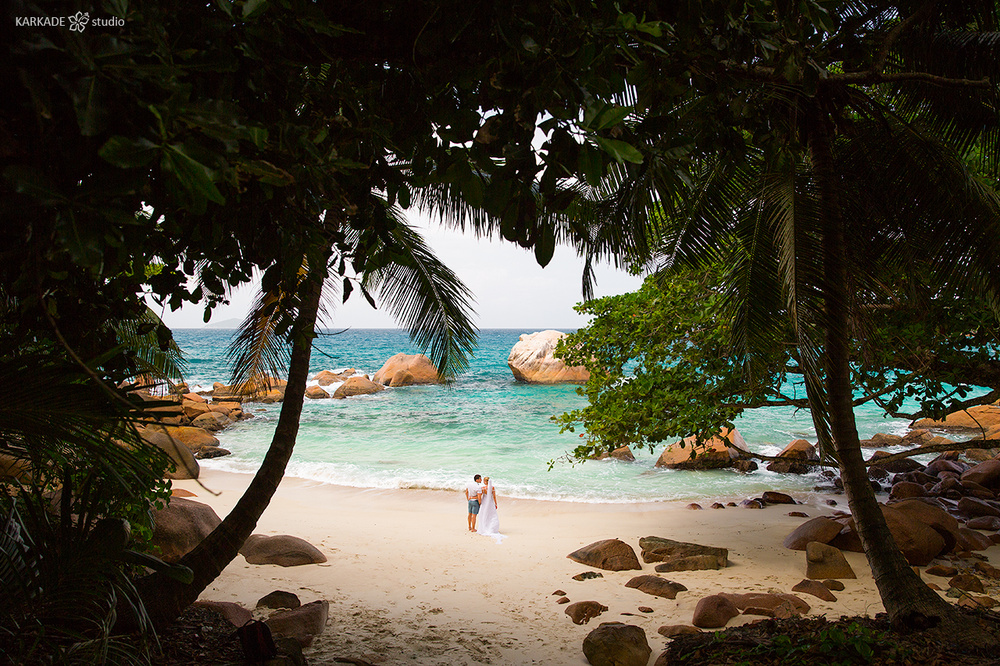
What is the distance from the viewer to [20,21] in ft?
3.03

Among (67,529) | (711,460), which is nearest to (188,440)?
(711,460)

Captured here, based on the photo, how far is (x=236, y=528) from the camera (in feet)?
12.8

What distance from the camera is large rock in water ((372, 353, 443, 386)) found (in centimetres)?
3231

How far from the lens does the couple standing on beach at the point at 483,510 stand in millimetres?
9078

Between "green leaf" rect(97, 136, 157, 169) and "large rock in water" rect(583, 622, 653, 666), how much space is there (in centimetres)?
451

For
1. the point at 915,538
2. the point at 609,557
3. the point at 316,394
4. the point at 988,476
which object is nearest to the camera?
the point at 915,538

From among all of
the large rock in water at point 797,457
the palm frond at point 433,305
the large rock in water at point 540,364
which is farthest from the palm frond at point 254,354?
the large rock in water at point 540,364

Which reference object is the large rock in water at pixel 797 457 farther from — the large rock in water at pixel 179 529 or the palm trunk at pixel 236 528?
the palm trunk at pixel 236 528

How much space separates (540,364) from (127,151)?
3228cm

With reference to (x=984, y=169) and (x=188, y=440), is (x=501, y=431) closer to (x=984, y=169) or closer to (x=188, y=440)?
(x=188, y=440)

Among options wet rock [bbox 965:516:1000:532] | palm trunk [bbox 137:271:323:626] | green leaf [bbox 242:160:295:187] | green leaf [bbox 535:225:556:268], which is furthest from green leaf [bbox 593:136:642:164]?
wet rock [bbox 965:516:1000:532]

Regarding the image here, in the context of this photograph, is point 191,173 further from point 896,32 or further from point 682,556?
point 682,556

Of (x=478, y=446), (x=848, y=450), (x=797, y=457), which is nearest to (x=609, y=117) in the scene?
(x=848, y=450)

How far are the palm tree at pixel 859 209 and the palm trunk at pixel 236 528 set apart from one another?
262 centimetres
